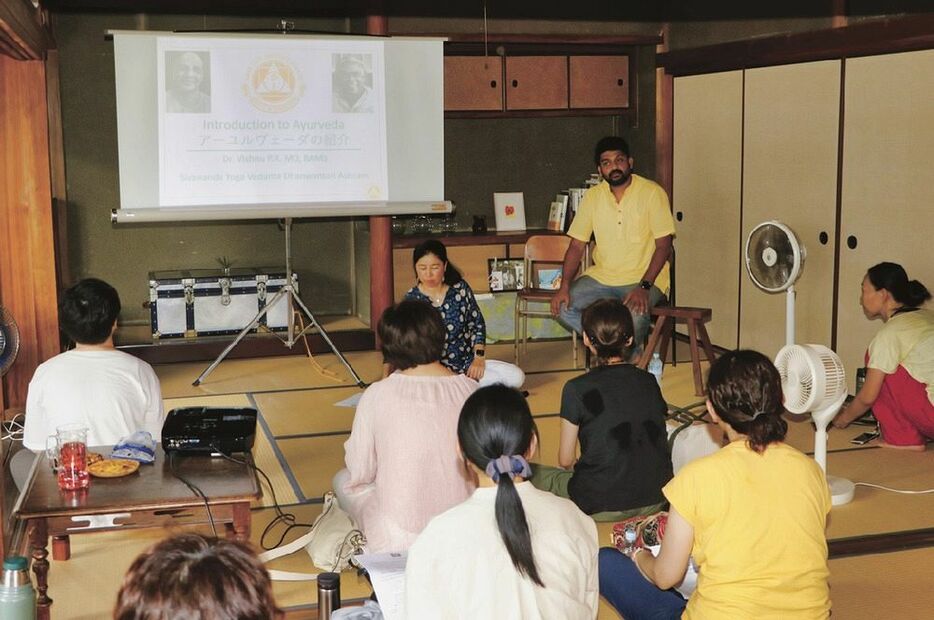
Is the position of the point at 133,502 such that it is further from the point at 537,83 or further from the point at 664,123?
the point at 664,123

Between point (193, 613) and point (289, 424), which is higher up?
point (193, 613)

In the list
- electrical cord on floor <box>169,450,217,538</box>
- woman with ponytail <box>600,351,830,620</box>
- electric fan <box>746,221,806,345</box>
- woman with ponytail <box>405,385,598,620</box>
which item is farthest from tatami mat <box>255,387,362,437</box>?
woman with ponytail <box>405,385,598,620</box>

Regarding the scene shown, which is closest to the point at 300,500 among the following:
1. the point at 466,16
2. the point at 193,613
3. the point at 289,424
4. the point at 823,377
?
the point at 289,424

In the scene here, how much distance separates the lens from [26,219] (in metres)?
5.34

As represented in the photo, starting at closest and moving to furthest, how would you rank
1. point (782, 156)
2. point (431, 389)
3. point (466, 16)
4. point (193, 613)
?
point (193, 613), point (431, 389), point (782, 156), point (466, 16)

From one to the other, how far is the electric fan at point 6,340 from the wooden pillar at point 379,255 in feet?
11.1

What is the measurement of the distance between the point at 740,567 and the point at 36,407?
205 cm

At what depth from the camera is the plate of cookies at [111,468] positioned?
2.98 meters

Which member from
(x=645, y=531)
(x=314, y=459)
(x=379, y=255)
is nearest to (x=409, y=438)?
(x=645, y=531)

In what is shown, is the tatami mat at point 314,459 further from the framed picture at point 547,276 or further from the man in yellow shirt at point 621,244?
the framed picture at point 547,276

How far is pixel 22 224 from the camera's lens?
210 inches

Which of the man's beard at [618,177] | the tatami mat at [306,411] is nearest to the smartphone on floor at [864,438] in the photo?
the man's beard at [618,177]

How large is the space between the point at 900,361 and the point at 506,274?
2940 millimetres

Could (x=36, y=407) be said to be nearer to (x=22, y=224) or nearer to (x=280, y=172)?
(x=22, y=224)
